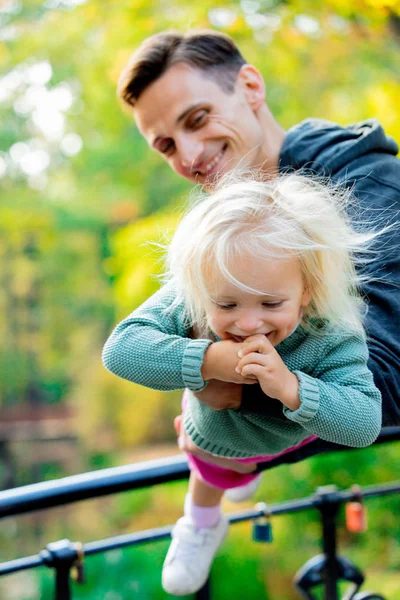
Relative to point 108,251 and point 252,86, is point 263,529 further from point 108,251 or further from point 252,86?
point 108,251

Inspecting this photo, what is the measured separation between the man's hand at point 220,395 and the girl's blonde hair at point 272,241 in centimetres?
9

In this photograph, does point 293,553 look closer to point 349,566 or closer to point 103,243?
point 349,566

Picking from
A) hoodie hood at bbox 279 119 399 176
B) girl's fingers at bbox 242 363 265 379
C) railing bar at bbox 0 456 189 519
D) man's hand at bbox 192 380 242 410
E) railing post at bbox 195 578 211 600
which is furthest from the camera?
railing post at bbox 195 578 211 600

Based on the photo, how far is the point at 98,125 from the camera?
30.4 ft

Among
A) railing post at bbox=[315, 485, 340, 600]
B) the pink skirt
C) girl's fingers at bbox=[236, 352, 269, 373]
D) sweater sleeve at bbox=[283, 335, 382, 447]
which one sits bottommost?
railing post at bbox=[315, 485, 340, 600]

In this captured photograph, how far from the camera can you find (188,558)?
1.51 meters

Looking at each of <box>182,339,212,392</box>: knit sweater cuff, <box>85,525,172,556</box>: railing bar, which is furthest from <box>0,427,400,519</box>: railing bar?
<box>182,339,212,392</box>: knit sweater cuff

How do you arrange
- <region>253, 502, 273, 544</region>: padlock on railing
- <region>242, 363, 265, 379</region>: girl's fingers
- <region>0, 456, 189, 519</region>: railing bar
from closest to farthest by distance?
<region>242, 363, 265, 379</region>: girl's fingers, <region>0, 456, 189, 519</region>: railing bar, <region>253, 502, 273, 544</region>: padlock on railing

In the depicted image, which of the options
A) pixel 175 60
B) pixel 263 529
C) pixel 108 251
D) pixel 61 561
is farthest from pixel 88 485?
pixel 108 251

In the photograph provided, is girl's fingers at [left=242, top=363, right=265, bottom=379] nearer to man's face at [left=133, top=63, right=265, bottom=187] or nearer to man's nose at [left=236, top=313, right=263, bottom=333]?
man's nose at [left=236, top=313, right=263, bottom=333]

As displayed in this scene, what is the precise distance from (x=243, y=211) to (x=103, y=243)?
12205 mm

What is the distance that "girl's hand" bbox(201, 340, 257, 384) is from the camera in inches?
43.0

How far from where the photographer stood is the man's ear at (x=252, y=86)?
1.75 meters

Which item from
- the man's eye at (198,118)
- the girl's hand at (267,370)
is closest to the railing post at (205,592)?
the girl's hand at (267,370)
